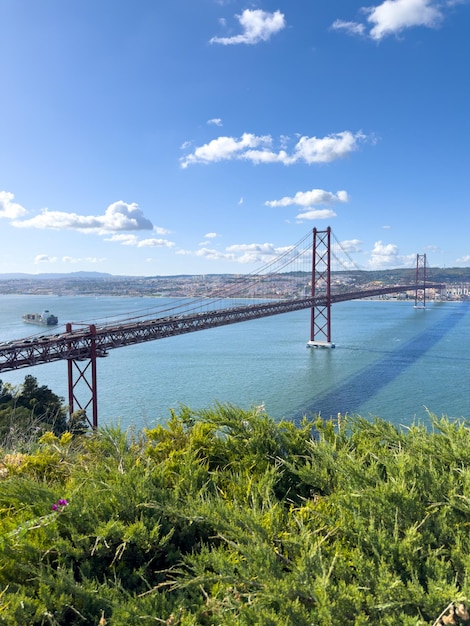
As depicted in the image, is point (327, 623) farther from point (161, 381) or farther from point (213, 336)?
point (213, 336)

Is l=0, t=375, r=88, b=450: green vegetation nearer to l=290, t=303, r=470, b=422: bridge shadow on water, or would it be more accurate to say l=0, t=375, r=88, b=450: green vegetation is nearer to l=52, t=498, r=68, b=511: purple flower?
l=290, t=303, r=470, b=422: bridge shadow on water

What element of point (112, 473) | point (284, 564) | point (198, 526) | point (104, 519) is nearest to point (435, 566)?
point (284, 564)

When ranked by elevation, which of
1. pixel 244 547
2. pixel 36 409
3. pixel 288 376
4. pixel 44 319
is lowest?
pixel 288 376

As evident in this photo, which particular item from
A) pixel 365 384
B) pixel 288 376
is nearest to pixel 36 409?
pixel 288 376

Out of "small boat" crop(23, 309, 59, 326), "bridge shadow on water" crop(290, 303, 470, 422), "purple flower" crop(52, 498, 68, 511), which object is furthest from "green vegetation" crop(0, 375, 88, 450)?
"small boat" crop(23, 309, 59, 326)

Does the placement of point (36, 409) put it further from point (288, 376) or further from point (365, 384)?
point (365, 384)

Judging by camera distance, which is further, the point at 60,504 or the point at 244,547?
the point at 60,504

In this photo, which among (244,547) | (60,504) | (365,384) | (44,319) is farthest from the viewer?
(44,319)

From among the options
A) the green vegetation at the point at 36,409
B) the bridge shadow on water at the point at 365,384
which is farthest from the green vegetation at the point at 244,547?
the green vegetation at the point at 36,409
